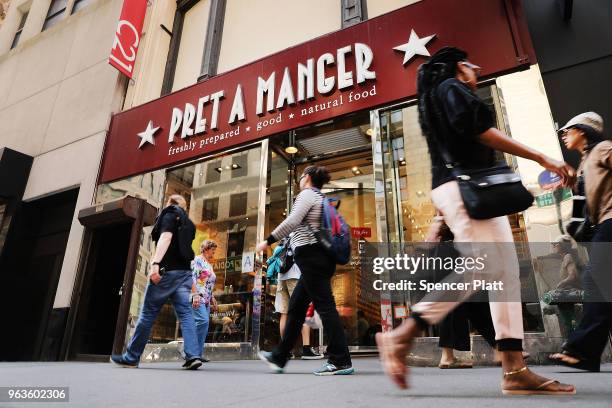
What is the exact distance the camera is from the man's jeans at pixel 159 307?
168 inches

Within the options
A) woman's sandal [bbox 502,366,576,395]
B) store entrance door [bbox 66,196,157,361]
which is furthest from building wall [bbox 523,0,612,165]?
store entrance door [bbox 66,196,157,361]

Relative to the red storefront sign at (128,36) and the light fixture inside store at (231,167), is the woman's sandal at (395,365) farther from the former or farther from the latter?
the red storefront sign at (128,36)

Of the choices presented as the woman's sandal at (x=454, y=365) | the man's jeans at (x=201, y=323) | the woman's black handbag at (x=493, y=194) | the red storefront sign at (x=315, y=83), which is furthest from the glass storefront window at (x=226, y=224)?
the woman's black handbag at (x=493, y=194)

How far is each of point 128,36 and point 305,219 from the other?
28.4ft

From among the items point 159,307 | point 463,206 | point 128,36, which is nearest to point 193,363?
point 159,307

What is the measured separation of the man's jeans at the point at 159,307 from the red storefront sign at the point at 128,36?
6.69m

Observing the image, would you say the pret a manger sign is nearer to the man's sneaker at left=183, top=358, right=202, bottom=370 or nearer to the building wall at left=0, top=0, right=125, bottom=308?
the building wall at left=0, top=0, right=125, bottom=308

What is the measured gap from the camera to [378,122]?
6344 mm

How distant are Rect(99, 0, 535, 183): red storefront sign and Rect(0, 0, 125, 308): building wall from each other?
2.21 ft

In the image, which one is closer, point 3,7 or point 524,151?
point 524,151

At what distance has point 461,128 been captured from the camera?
7.02 feet

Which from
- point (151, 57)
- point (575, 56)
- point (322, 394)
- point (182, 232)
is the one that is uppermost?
point (151, 57)

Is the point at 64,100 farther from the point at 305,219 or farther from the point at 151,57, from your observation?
the point at 305,219

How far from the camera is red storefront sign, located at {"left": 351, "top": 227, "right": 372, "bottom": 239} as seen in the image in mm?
8742
